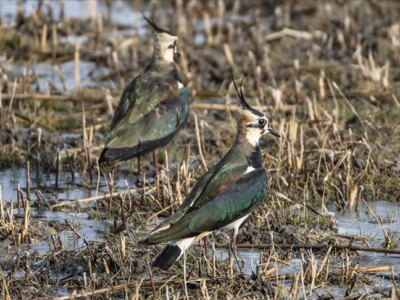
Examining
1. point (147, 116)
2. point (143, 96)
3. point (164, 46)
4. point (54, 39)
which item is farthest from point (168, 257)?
point (54, 39)

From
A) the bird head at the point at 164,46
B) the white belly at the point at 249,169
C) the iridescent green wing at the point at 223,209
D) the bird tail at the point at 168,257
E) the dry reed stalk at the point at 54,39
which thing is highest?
the bird head at the point at 164,46

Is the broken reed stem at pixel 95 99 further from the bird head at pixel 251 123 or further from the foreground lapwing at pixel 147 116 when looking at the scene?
the bird head at pixel 251 123

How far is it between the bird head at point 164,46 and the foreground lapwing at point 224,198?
2.58m

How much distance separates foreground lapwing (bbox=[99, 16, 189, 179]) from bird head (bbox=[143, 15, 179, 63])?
0.17 metres

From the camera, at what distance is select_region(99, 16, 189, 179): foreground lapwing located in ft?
28.7

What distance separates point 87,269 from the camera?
21.1 feet

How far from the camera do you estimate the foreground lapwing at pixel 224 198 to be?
6355 mm

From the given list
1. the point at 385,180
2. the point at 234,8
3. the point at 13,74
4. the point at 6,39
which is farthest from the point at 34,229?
the point at 234,8

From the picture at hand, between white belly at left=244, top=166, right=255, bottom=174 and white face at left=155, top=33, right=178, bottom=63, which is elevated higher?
white face at left=155, top=33, right=178, bottom=63

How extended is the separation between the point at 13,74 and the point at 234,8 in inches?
166

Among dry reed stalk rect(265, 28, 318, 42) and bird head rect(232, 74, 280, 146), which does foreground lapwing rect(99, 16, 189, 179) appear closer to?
bird head rect(232, 74, 280, 146)

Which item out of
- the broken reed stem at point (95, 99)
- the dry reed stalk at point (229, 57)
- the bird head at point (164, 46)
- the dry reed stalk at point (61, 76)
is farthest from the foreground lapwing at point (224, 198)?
the dry reed stalk at point (229, 57)

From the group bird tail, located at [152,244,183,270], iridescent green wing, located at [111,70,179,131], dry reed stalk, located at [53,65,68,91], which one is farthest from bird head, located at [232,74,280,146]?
dry reed stalk, located at [53,65,68,91]

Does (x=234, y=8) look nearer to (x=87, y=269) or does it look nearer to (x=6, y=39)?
(x=6, y=39)
